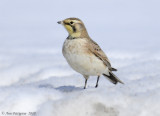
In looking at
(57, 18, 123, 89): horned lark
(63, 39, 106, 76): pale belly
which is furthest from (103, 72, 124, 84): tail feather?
(63, 39, 106, 76): pale belly

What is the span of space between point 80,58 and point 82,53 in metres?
0.10

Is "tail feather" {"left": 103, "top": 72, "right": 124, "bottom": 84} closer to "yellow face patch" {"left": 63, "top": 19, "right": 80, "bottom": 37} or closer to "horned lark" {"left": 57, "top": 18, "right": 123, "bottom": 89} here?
"horned lark" {"left": 57, "top": 18, "right": 123, "bottom": 89}

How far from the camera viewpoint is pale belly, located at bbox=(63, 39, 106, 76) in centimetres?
812

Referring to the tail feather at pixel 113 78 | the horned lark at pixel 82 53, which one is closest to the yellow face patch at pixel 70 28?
the horned lark at pixel 82 53

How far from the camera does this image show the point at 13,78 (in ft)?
36.0

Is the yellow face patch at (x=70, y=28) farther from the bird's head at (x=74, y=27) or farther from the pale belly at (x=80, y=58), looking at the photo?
the pale belly at (x=80, y=58)

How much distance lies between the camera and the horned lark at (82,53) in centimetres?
814

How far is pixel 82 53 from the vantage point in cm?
818

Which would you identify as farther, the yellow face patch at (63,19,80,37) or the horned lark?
the yellow face patch at (63,19,80,37)

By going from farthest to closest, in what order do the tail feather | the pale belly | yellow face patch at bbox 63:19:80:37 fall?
the tail feather → yellow face patch at bbox 63:19:80:37 → the pale belly

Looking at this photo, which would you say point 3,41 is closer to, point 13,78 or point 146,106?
point 13,78

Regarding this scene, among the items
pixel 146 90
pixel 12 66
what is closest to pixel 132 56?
pixel 12 66

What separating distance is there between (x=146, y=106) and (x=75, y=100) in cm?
87

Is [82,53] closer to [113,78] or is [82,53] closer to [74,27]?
[74,27]
